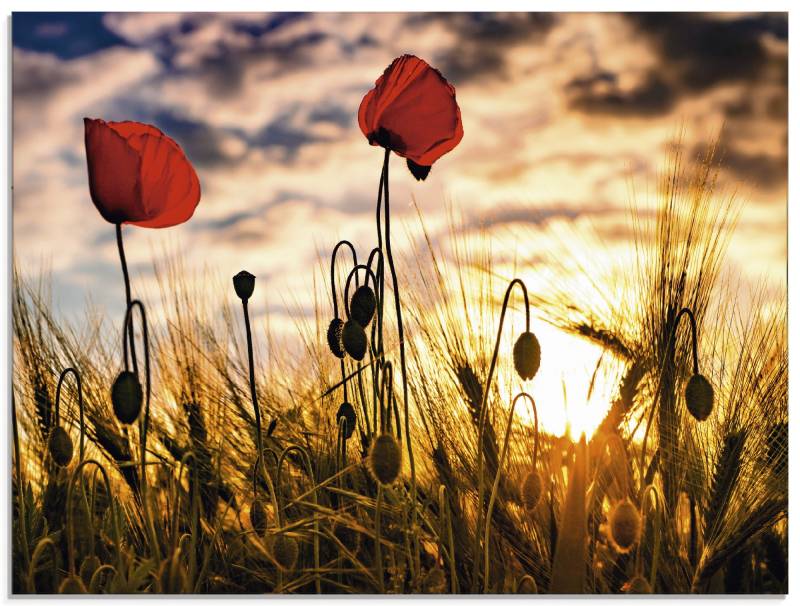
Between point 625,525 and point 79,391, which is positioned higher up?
point 79,391

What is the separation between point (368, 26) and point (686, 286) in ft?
2.31

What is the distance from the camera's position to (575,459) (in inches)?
55.5

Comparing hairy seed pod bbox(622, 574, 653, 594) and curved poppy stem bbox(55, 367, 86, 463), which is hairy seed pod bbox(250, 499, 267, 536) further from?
hairy seed pod bbox(622, 574, 653, 594)

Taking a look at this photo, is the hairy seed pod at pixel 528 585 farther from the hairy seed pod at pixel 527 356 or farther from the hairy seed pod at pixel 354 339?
the hairy seed pod at pixel 354 339

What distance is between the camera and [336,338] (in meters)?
1.46

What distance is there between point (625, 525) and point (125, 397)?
763mm

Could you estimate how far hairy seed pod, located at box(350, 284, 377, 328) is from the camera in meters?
1.44

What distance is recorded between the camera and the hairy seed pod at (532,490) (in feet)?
4.64

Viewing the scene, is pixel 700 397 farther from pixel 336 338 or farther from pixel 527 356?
pixel 336 338

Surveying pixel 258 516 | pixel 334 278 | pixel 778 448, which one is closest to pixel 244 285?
pixel 334 278

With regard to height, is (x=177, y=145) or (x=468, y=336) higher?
(x=177, y=145)

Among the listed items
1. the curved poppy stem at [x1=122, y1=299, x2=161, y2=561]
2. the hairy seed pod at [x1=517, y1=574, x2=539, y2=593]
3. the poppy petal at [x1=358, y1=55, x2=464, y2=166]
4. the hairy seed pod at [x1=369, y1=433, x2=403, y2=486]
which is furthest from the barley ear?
the curved poppy stem at [x1=122, y1=299, x2=161, y2=561]
